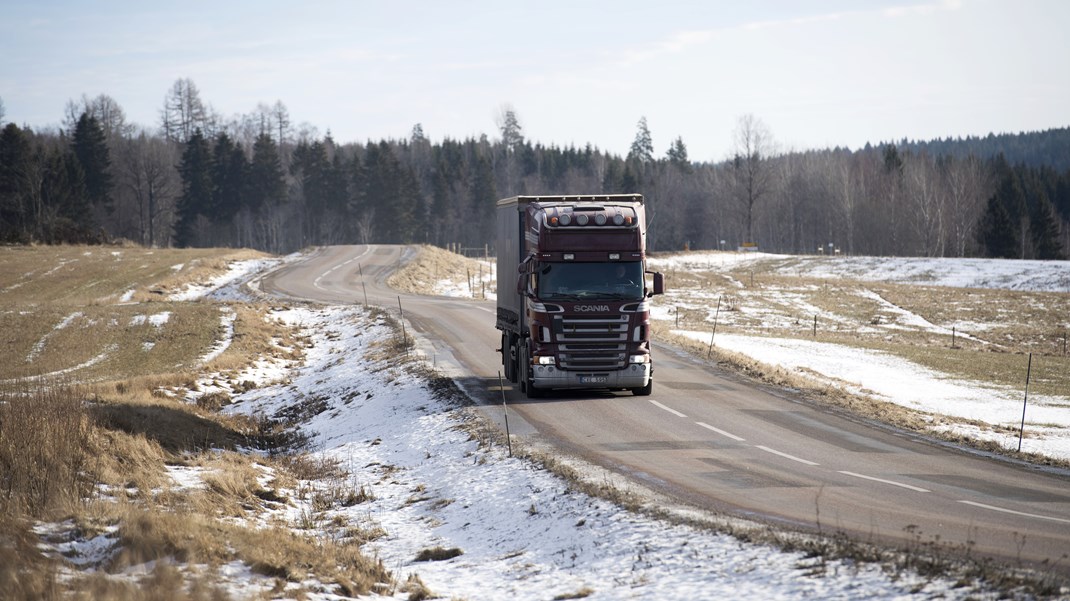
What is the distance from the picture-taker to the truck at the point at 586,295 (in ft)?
63.1

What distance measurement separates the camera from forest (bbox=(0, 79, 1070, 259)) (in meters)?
97.2

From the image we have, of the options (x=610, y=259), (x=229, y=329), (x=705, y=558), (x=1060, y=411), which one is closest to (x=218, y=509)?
(x=705, y=558)

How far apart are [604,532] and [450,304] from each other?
34.3 meters

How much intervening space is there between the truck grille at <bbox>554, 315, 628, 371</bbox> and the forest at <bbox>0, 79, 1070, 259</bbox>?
76.5 metres

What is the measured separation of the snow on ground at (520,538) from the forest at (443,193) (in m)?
75.7

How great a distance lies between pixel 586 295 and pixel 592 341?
107cm

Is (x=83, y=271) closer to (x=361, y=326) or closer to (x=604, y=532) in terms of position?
(x=361, y=326)

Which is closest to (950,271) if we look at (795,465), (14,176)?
(795,465)

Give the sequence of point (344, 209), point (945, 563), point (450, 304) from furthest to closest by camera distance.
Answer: point (344, 209) < point (450, 304) < point (945, 563)

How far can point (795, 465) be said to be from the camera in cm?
1481

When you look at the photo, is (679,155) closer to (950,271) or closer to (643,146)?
(643,146)

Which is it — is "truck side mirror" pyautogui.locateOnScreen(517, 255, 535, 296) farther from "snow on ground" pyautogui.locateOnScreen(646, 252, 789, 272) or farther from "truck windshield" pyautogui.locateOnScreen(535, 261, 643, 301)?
"snow on ground" pyautogui.locateOnScreen(646, 252, 789, 272)

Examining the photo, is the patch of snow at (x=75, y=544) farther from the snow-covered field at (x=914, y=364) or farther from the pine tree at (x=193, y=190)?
the pine tree at (x=193, y=190)

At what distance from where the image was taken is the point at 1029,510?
11711mm
